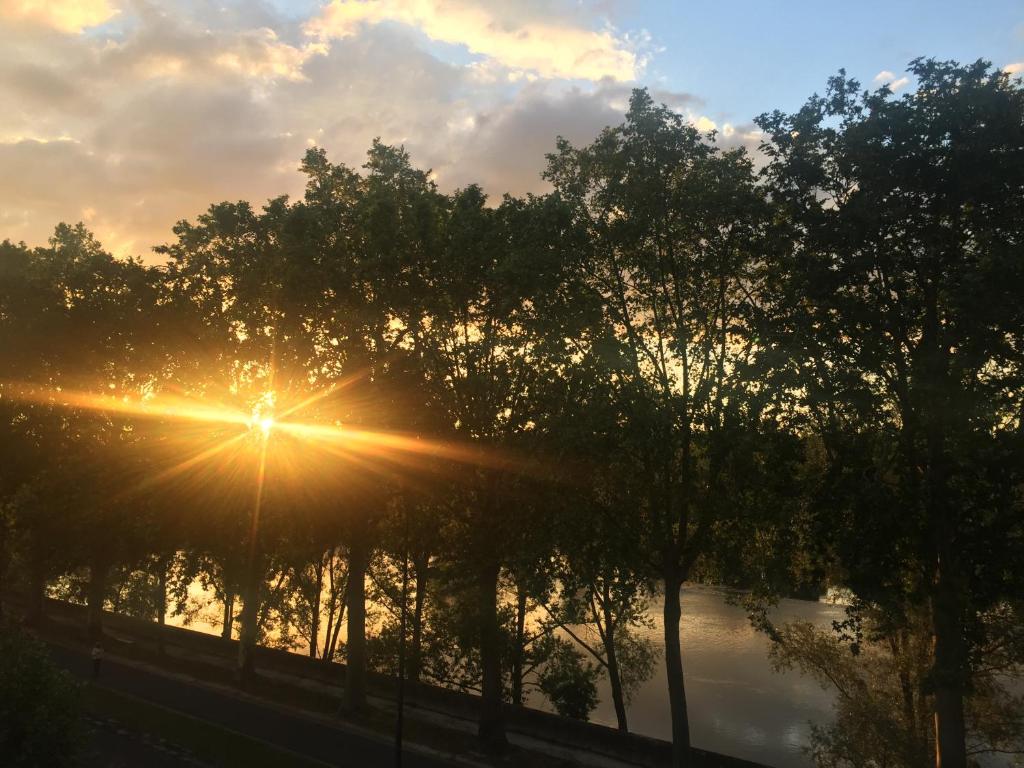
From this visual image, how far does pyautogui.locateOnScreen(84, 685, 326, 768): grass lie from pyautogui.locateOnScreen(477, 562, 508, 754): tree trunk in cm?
506

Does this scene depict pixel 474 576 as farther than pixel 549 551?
Yes

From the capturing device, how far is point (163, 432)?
102 feet

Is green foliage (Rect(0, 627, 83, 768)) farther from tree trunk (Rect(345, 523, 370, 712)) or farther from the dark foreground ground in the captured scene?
tree trunk (Rect(345, 523, 370, 712))

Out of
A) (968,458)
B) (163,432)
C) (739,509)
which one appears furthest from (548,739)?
(163,432)

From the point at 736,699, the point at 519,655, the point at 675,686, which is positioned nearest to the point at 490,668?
the point at 519,655

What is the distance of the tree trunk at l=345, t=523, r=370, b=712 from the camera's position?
85.8ft

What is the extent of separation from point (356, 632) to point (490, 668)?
559 centimetres

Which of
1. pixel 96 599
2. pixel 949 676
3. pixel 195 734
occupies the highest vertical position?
pixel 949 676

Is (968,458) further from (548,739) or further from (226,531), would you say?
(226,531)

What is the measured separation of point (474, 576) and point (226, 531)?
35.6 ft

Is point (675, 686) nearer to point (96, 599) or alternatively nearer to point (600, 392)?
point (600, 392)

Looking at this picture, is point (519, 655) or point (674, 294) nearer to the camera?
point (674, 294)

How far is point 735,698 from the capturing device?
42.7 m

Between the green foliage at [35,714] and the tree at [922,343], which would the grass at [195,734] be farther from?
the tree at [922,343]
